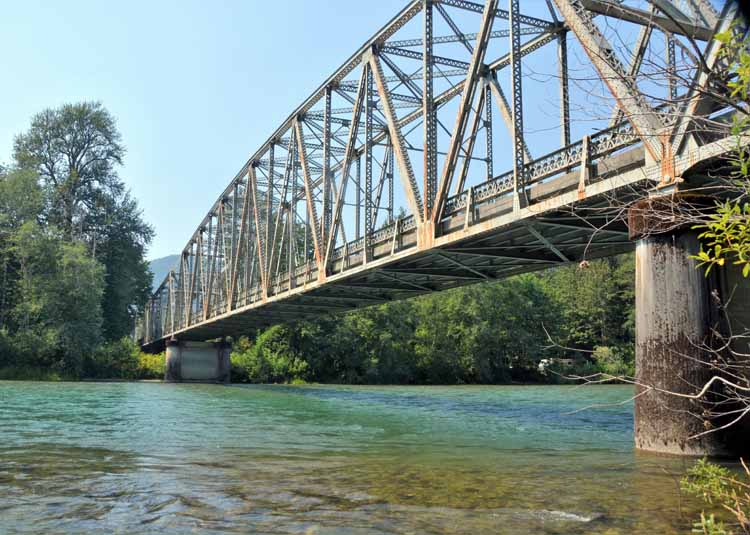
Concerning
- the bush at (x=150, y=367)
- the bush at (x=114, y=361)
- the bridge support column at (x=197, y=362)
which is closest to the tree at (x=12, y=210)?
the bush at (x=114, y=361)

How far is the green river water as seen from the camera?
21.5 ft

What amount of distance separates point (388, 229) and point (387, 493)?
17.0 metres

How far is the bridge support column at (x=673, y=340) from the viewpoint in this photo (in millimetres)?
10961

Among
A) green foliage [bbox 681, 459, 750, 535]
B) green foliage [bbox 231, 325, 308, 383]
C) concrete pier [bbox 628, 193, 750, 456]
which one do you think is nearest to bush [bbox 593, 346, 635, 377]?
green foliage [bbox 231, 325, 308, 383]

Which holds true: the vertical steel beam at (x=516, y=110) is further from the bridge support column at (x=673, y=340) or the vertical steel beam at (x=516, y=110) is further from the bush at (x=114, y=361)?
the bush at (x=114, y=361)

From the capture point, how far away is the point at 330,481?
8.98 m

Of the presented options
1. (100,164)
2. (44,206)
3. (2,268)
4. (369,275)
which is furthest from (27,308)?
(369,275)

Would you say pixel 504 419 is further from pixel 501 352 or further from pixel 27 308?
pixel 501 352

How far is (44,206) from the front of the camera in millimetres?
63750

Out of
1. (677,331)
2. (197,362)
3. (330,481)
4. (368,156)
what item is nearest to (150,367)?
(197,362)

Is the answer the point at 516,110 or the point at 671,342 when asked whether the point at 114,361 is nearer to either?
the point at 516,110

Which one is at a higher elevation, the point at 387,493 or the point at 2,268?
the point at 2,268

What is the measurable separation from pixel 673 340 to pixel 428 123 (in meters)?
12.0

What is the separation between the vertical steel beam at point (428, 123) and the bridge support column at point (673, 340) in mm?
9402
